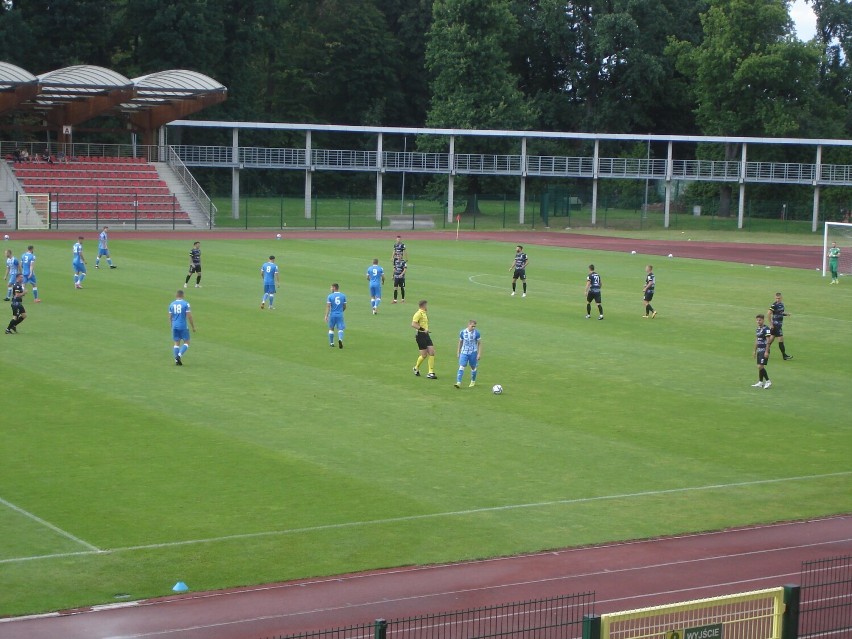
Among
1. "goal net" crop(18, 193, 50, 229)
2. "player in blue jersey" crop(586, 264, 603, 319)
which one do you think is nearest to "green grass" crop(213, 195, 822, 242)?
"goal net" crop(18, 193, 50, 229)

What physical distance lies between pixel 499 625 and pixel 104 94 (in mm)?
68209

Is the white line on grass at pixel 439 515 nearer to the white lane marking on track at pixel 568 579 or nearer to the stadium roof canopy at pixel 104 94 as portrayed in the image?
the white lane marking on track at pixel 568 579

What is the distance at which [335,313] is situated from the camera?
31.7 metres

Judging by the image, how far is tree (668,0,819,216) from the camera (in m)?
95.9

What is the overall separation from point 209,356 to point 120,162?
5246cm

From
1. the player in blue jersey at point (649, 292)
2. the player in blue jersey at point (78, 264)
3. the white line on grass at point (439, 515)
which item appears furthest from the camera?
the player in blue jersey at point (78, 264)

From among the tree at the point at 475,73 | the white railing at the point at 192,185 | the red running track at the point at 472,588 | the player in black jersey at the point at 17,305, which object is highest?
the tree at the point at 475,73

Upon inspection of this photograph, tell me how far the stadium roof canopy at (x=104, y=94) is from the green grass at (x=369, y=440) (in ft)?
110

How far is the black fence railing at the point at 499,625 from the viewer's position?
12875mm

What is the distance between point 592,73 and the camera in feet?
359

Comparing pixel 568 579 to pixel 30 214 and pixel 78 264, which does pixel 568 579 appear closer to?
pixel 78 264

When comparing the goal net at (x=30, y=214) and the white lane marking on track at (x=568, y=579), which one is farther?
the goal net at (x=30, y=214)

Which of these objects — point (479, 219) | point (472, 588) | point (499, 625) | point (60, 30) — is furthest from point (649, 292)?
point (60, 30)

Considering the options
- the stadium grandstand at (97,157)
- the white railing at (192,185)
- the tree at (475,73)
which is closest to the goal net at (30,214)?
the stadium grandstand at (97,157)
